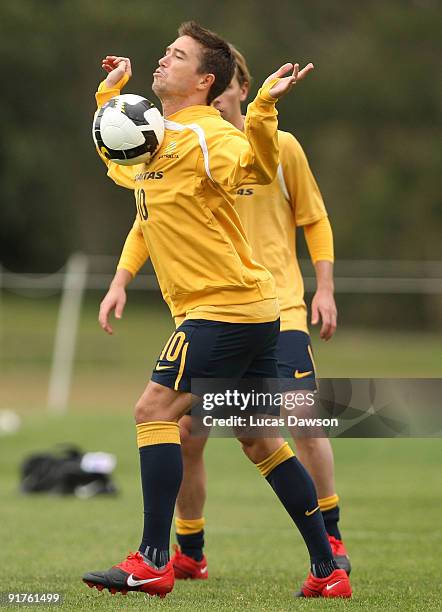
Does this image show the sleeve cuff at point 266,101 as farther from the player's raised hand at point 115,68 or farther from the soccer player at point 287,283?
the soccer player at point 287,283

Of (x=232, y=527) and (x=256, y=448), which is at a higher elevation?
(x=256, y=448)

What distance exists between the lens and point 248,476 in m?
11.5

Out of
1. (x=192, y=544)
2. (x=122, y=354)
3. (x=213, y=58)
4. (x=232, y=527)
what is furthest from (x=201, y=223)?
(x=122, y=354)

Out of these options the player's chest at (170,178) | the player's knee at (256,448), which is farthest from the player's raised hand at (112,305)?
the player's knee at (256,448)

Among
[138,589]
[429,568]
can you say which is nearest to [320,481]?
[429,568]

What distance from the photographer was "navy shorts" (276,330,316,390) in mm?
5523

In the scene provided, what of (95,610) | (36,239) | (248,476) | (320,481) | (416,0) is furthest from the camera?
(416,0)

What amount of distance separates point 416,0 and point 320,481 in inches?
1724

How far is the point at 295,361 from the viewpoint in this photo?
5590 mm

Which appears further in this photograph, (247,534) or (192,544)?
(247,534)

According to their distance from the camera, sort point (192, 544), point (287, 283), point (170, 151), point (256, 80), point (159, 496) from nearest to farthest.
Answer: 1. point (159, 496)
2. point (170, 151)
3. point (192, 544)
4. point (287, 283)
5. point (256, 80)

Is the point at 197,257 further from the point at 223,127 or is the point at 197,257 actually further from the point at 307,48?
the point at 307,48

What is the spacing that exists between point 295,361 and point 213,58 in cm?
151

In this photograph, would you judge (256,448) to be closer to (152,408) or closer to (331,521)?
(152,408)
